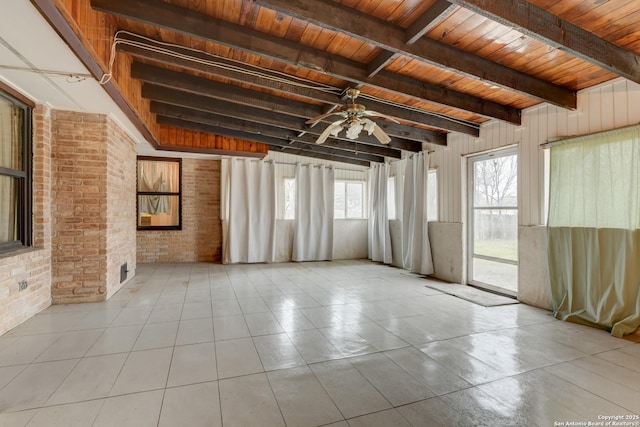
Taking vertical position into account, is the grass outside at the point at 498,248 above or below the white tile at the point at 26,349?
above

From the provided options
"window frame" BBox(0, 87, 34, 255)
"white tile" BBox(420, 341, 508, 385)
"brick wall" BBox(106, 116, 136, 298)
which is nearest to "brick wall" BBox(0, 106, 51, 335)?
"window frame" BBox(0, 87, 34, 255)

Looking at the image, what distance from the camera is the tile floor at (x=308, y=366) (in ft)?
6.23

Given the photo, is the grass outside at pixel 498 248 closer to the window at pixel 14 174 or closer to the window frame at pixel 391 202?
the window frame at pixel 391 202

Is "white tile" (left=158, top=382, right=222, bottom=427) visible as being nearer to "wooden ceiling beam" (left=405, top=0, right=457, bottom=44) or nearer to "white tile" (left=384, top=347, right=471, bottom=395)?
"white tile" (left=384, top=347, right=471, bottom=395)

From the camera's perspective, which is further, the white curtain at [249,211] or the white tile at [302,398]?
the white curtain at [249,211]

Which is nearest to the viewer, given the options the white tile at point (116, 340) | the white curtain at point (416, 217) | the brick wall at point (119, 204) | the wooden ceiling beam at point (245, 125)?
the white tile at point (116, 340)

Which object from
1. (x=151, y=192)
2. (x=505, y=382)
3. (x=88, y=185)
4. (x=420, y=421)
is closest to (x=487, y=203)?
(x=505, y=382)

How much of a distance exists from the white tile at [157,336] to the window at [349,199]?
17.9ft

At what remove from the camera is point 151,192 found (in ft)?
23.2

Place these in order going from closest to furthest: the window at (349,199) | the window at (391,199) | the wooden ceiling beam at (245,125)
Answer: the wooden ceiling beam at (245,125) → the window at (391,199) → the window at (349,199)

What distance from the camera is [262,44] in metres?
2.81

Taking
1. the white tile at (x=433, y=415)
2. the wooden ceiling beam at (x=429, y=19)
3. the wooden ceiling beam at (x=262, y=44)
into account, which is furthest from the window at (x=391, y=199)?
the white tile at (x=433, y=415)

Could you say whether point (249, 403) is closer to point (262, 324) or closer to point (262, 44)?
point (262, 324)

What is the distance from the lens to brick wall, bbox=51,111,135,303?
395 centimetres
